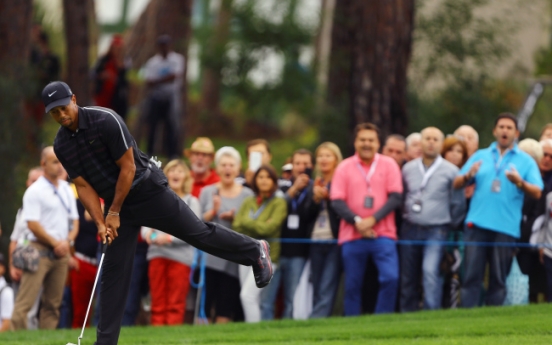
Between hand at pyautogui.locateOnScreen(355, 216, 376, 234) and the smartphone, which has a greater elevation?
the smartphone

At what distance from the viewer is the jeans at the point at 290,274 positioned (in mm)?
12914

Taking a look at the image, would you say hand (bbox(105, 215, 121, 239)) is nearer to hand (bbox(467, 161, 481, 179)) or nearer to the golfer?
the golfer

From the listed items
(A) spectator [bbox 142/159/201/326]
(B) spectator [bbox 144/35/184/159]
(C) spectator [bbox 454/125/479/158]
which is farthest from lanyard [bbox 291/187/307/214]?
(B) spectator [bbox 144/35/184/159]

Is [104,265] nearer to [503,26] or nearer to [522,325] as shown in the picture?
[522,325]

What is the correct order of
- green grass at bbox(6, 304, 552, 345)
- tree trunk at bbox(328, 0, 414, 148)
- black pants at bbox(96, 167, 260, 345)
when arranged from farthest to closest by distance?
tree trunk at bbox(328, 0, 414, 148), green grass at bbox(6, 304, 552, 345), black pants at bbox(96, 167, 260, 345)

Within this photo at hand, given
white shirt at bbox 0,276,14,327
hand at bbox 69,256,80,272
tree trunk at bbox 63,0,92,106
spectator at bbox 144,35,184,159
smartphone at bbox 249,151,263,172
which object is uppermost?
tree trunk at bbox 63,0,92,106

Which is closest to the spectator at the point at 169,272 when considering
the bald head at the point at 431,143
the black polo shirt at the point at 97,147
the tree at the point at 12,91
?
the bald head at the point at 431,143

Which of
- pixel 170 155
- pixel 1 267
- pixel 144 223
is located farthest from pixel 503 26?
pixel 144 223

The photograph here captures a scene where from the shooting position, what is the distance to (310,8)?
70.7ft

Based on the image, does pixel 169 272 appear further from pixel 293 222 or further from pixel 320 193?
pixel 320 193

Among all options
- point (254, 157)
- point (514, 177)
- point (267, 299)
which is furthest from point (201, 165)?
point (514, 177)

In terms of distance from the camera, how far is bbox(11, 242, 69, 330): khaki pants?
12758 mm

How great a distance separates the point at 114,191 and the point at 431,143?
4730mm

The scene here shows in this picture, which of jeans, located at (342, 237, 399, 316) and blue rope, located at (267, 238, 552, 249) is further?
jeans, located at (342, 237, 399, 316)
